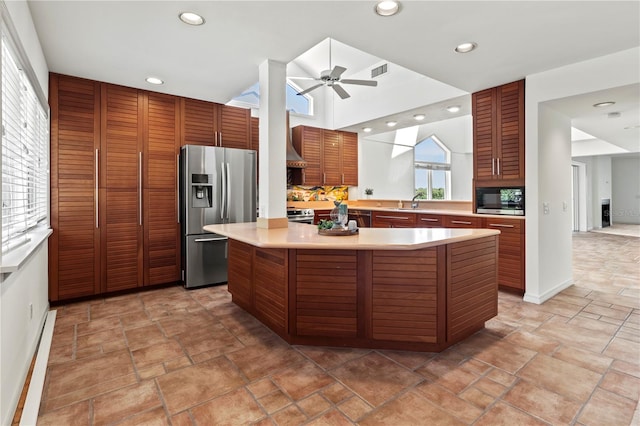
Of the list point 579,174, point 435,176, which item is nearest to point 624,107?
point 435,176

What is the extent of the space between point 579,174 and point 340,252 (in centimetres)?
1051

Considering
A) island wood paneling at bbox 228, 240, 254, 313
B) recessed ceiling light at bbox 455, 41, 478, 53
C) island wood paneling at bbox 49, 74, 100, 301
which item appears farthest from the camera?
island wood paneling at bbox 49, 74, 100, 301

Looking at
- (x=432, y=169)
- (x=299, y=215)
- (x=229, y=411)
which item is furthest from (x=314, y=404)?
(x=432, y=169)

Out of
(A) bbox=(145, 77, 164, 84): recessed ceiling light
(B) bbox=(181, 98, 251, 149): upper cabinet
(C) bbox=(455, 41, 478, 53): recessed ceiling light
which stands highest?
(A) bbox=(145, 77, 164, 84): recessed ceiling light

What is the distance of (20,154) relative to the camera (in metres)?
2.24

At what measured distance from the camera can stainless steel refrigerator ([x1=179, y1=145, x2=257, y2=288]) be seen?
4117 mm

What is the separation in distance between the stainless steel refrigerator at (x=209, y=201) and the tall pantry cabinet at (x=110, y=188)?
255mm

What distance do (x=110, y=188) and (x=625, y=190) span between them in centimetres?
1531

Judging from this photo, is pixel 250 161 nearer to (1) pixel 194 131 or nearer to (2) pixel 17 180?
(1) pixel 194 131

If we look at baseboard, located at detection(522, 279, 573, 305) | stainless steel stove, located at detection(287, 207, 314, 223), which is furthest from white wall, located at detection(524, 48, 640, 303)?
stainless steel stove, located at detection(287, 207, 314, 223)

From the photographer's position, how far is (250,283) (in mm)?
→ 3062

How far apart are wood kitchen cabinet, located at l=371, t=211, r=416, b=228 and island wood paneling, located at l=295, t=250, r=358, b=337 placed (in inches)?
118

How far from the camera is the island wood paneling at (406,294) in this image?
2377 mm

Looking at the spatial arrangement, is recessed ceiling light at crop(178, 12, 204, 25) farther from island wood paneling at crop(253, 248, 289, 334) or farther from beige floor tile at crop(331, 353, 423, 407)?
beige floor tile at crop(331, 353, 423, 407)
